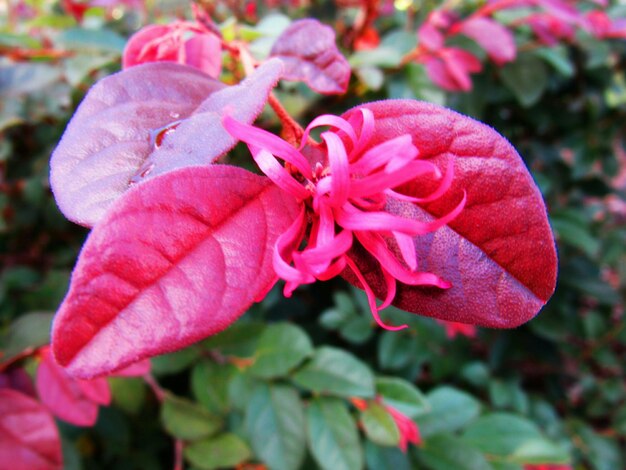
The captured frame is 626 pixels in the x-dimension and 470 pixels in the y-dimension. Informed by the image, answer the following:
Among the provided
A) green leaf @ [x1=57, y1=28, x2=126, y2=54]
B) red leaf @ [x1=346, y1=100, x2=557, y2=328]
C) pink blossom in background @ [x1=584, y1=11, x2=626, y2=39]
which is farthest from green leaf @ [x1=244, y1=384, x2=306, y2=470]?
pink blossom in background @ [x1=584, y1=11, x2=626, y2=39]

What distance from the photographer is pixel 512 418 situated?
2.75 ft

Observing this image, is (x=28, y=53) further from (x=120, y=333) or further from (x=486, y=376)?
(x=486, y=376)

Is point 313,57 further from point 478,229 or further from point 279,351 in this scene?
point 279,351

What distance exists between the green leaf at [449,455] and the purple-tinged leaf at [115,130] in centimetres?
64

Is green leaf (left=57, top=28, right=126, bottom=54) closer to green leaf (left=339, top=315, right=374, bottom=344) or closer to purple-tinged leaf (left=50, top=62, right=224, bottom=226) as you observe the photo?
purple-tinged leaf (left=50, top=62, right=224, bottom=226)

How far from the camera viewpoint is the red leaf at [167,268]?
23 centimetres

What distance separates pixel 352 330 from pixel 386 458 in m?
0.23

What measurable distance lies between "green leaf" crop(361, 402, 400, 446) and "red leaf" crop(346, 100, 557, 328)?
0.39m

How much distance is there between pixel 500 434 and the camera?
82 cm

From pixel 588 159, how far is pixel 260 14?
915mm

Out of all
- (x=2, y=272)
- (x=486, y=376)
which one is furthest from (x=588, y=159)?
(x=2, y=272)

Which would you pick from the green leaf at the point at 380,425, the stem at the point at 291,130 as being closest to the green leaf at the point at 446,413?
the green leaf at the point at 380,425

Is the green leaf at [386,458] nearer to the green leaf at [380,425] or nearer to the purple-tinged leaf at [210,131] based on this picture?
the green leaf at [380,425]

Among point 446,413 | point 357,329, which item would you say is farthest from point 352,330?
point 446,413
